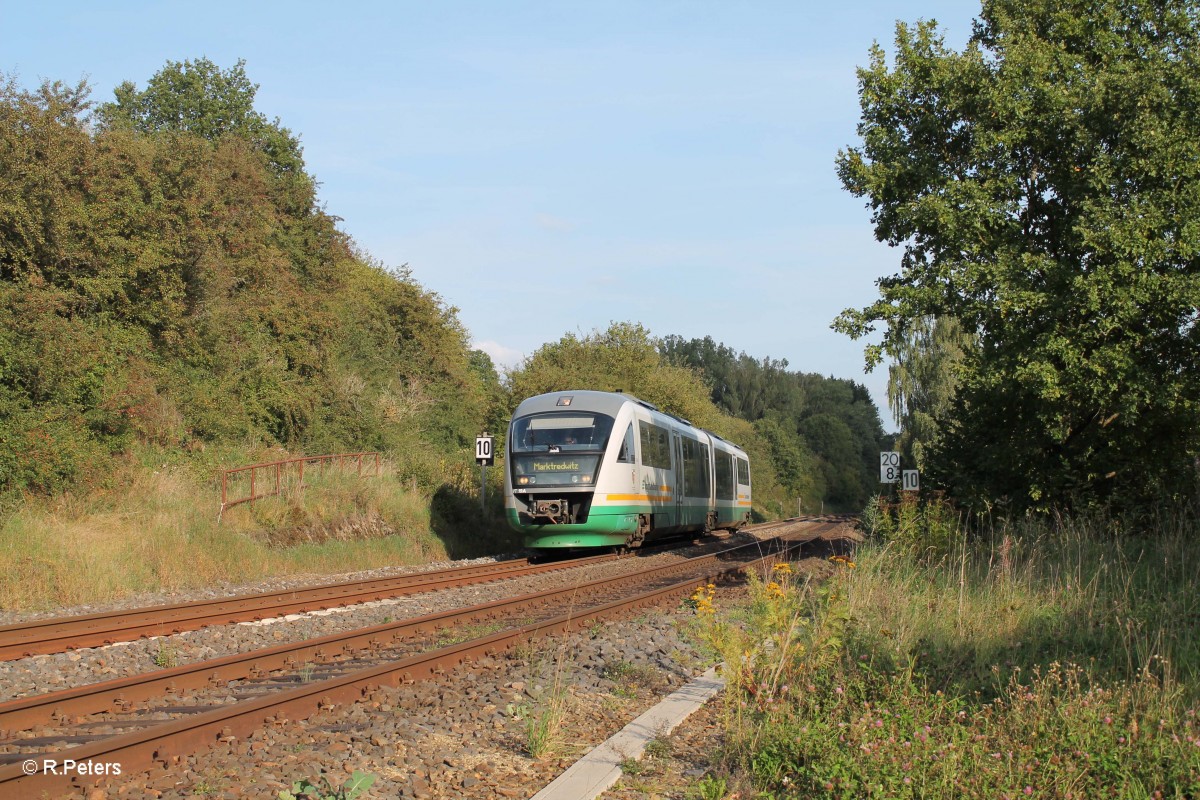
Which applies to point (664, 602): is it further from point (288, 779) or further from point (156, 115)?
point (156, 115)

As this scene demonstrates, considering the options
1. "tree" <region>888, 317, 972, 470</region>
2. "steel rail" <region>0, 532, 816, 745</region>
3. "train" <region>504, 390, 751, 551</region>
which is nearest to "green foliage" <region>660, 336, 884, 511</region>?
"tree" <region>888, 317, 972, 470</region>

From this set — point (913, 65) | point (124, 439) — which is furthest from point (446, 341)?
point (913, 65)

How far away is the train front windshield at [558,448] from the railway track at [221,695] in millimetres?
8046

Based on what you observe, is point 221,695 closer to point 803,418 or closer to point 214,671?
point 214,671

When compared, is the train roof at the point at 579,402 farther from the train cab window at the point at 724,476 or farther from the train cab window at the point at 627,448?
the train cab window at the point at 724,476

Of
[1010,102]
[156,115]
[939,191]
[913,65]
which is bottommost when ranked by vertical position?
[939,191]

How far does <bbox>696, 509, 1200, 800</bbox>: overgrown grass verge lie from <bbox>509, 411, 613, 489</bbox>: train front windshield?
8.94 metres

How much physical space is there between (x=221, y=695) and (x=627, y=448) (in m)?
13.4

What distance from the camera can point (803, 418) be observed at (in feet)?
382

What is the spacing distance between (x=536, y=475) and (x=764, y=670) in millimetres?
13263

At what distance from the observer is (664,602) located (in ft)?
43.4

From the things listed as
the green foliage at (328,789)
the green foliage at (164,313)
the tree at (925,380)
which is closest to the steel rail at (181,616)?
the green foliage at (328,789)

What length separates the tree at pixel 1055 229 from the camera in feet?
43.3

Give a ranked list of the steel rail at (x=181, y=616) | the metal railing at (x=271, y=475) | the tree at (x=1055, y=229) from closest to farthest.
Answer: the steel rail at (x=181, y=616), the tree at (x=1055, y=229), the metal railing at (x=271, y=475)
